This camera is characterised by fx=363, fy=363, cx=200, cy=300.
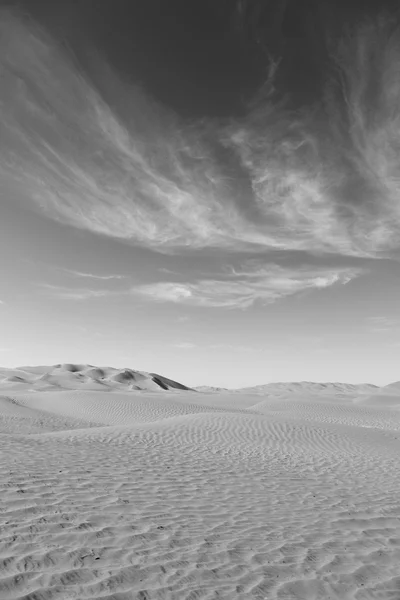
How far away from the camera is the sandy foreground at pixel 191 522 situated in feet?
14.5

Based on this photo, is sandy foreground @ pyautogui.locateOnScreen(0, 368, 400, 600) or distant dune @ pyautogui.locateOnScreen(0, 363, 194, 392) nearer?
sandy foreground @ pyautogui.locateOnScreen(0, 368, 400, 600)

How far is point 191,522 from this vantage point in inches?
248

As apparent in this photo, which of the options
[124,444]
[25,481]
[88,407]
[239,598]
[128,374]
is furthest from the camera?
[128,374]

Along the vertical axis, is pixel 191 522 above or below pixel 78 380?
below

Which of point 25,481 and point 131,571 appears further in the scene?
point 25,481

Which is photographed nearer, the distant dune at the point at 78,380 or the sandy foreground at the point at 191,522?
the sandy foreground at the point at 191,522

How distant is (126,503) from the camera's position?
6844mm

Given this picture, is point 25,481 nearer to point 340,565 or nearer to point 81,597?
point 81,597

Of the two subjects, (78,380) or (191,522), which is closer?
(191,522)

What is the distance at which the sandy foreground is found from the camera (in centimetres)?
441

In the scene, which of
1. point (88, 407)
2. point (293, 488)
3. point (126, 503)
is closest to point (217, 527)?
point (126, 503)

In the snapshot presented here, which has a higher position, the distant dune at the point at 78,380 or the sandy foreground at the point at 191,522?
the distant dune at the point at 78,380

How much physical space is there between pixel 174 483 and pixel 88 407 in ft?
87.1

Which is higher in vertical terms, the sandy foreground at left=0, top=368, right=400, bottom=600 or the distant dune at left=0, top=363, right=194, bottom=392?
the distant dune at left=0, top=363, right=194, bottom=392
